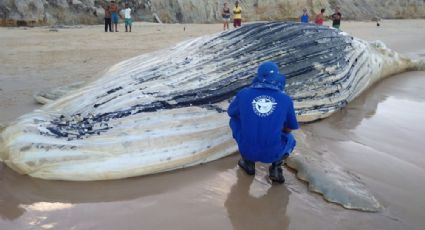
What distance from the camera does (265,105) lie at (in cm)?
362

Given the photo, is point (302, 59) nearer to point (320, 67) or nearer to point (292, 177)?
point (320, 67)

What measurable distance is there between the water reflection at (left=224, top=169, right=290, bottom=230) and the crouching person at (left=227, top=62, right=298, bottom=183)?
0.21m

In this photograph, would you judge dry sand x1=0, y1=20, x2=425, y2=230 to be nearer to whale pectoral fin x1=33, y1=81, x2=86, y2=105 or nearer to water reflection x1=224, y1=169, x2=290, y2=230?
water reflection x1=224, y1=169, x2=290, y2=230

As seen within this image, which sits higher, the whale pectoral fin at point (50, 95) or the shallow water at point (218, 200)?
the whale pectoral fin at point (50, 95)

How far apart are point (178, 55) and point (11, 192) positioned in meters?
2.95

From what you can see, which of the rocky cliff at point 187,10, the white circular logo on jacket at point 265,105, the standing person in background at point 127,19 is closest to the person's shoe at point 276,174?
the white circular logo on jacket at point 265,105

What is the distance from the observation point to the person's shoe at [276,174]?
12.2 feet

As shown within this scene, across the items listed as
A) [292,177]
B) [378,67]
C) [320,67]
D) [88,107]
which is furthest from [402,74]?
[88,107]

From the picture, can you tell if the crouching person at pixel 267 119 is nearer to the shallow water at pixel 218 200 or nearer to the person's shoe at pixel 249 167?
the person's shoe at pixel 249 167

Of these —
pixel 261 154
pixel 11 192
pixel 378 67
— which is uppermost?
pixel 378 67

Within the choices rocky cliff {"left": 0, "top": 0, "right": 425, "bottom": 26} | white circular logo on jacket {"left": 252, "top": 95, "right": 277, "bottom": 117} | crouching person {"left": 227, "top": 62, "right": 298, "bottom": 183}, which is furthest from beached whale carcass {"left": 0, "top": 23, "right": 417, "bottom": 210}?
rocky cliff {"left": 0, "top": 0, "right": 425, "bottom": 26}

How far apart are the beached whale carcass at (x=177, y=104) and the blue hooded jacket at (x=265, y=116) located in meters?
0.45

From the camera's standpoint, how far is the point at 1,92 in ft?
21.6

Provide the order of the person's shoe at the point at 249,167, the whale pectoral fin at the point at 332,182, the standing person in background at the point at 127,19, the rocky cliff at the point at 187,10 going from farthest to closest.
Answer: the rocky cliff at the point at 187,10, the standing person in background at the point at 127,19, the person's shoe at the point at 249,167, the whale pectoral fin at the point at 332,182
